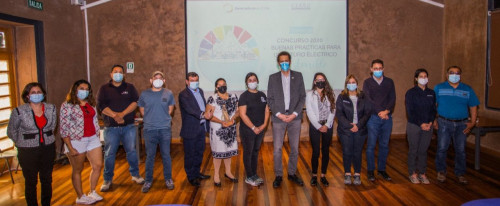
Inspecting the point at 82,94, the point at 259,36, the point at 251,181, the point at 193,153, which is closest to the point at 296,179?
the point at 251,181

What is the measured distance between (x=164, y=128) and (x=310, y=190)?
1.96 m

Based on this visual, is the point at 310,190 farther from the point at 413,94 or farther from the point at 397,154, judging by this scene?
the point at 397,154

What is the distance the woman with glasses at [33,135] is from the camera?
356cm

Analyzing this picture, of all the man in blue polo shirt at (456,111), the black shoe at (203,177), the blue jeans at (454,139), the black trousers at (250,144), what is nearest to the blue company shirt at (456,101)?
the man in blue polo shirt at (456,111)

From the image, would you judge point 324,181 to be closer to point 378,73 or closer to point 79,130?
point 378,73

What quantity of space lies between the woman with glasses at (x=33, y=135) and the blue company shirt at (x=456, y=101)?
15.2 ft

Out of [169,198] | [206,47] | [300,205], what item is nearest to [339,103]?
[300,205]

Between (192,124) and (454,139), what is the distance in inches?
134

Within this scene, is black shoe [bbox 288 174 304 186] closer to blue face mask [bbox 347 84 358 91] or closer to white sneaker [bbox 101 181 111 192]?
blue face mask [bbox 347 84 358 91]

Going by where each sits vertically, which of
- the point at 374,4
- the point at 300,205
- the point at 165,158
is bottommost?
the point at 300,205

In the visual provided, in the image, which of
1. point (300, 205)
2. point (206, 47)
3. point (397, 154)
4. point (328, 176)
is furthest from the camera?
point (206, 47)

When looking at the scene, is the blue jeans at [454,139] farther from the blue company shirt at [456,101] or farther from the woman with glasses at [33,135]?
the woman with glasses at [33,135]

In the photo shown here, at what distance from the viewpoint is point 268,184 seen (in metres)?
4.78

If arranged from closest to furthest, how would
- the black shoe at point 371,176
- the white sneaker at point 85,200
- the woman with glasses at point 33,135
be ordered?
1. the woman with glasses at point 33,135
2. the white sneaker at point 85,200
3. the black shoe at point 371,176
